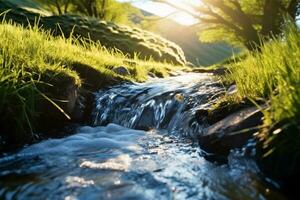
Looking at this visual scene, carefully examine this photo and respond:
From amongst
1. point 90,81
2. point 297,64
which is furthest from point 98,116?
point 297,64

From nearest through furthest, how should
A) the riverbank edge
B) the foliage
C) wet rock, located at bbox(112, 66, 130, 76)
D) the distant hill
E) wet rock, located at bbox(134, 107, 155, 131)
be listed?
1. the riverbank edge
2. wet rock, located at bbox(134, 107, 155, 131)
3. wet rock, located at bbox(112, 66, 130, 76)
4. the foliage
5. the distant hill

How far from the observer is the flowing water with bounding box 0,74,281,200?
13.1 feet

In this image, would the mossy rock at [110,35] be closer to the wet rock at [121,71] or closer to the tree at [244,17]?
the wet rock at [121,71]

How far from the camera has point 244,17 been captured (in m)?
31.5

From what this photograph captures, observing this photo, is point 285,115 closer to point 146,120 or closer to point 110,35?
point 146,120

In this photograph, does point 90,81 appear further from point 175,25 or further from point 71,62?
point 175,25

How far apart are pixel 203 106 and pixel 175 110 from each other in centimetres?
73

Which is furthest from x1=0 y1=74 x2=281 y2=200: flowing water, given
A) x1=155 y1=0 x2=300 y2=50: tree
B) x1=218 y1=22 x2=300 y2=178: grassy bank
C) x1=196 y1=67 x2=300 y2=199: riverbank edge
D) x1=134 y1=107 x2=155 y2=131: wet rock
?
x1=155 y1=0 x2=300 y2=50: tree

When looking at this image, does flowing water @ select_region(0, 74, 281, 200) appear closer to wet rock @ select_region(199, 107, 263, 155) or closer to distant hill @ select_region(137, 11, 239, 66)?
wet rock @ select_region(199, 107, 263, 155)

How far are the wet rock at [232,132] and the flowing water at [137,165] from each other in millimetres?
144

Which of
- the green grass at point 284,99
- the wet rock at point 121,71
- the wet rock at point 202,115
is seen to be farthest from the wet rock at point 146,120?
the wet rock at point 121,71

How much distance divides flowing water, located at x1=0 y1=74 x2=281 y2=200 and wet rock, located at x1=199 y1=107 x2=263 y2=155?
5.7 inches

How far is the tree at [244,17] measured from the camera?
2992 cm

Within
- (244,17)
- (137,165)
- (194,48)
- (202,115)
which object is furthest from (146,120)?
(194,48)
